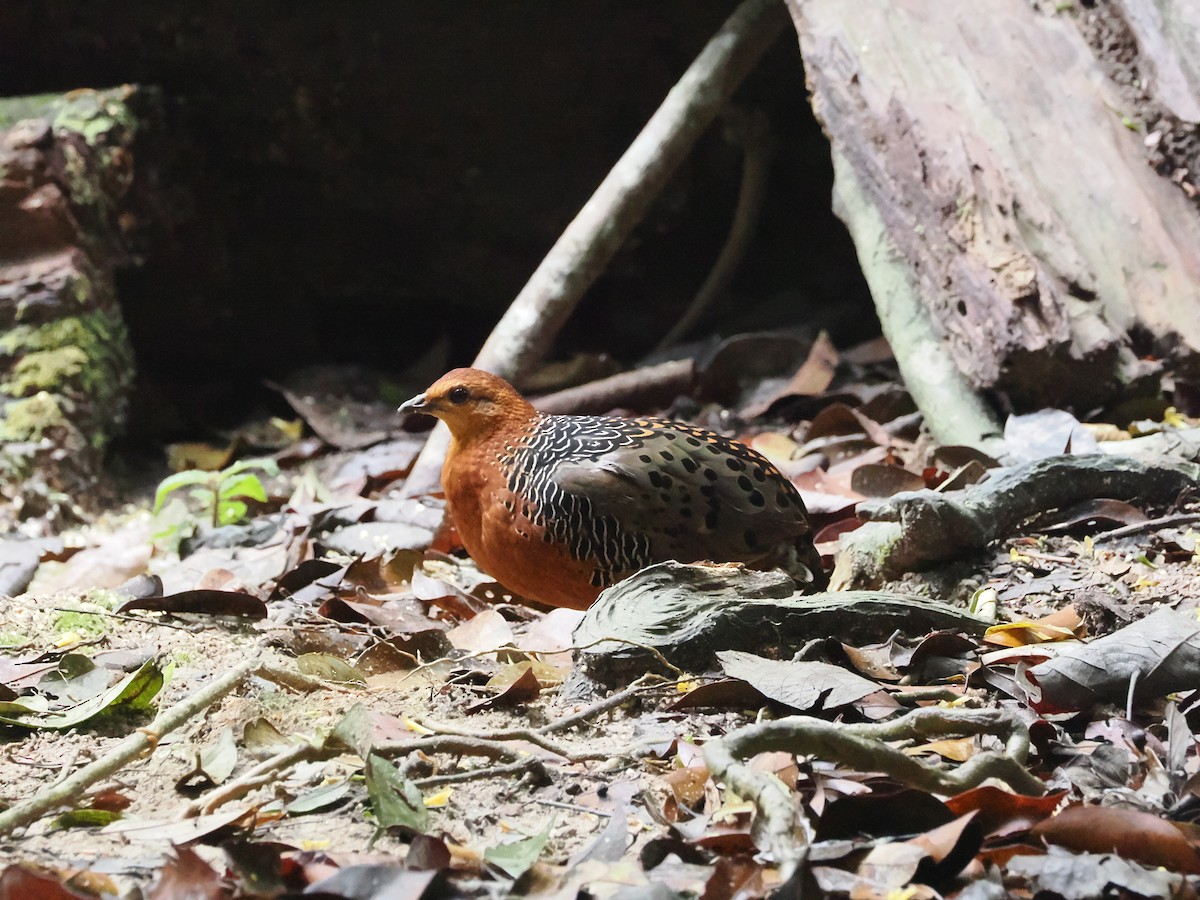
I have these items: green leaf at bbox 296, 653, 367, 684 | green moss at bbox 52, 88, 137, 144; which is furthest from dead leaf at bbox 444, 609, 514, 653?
green moss at bbox 52, 88, 137, 144

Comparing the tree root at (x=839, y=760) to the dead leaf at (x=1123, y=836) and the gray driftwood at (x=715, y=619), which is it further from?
the gray driftwood at (x=715, y=619)

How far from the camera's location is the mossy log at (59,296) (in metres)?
4.97

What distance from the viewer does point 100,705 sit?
7.43ft

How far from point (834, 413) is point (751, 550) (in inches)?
65.9

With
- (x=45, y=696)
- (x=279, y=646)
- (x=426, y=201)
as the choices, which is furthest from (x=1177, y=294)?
(x=426, y=201)

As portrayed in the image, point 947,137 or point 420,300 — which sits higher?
point 947,137

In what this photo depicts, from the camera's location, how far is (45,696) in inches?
95.7

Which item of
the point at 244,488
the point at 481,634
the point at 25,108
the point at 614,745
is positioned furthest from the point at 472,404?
the point at 25,108

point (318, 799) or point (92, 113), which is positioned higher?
point (92, 113)

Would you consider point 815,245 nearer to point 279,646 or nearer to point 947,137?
point 947,137

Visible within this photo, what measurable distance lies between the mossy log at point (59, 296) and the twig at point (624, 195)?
160 centimetres

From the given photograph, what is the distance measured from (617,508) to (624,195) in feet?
8.78

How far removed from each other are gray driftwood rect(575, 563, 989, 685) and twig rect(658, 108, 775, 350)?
4.10 meters

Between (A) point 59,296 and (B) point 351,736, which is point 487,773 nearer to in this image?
(B) point 351,736
